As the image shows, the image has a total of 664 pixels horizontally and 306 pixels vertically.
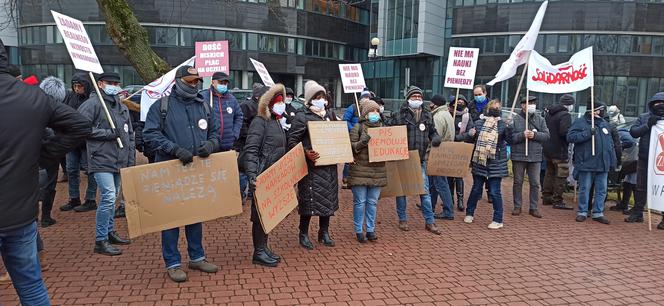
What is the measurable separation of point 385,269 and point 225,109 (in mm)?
3496

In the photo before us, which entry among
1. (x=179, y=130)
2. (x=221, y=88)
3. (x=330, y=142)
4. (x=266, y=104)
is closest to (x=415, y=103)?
(x=330, y=142)

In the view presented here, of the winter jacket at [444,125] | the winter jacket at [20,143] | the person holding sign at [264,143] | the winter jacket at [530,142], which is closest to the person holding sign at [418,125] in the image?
the winter jacket at [444,125]

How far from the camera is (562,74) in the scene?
823 centimetres

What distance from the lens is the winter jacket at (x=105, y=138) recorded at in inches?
221

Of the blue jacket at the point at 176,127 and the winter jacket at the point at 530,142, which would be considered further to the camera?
the winter jacket at the point at 530,142

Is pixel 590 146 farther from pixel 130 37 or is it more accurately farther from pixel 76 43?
pixel 130 37

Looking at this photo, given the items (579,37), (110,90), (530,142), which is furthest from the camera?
(579,37)

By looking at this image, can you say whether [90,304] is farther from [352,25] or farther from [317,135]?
[352,25]

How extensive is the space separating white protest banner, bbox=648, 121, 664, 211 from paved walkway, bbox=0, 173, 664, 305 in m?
0.52

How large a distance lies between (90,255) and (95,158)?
113 centimetres

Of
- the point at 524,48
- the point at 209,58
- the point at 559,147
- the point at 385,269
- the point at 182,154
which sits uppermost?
the point at 524,48

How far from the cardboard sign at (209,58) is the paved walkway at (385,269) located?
11.7 ft

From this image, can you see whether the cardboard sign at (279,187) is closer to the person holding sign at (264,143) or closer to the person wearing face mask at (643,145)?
the person holding sign at (264,143)

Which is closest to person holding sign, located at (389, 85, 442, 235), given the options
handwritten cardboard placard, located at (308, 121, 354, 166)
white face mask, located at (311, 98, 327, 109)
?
handwritten cardboard placard, located at (308, 121, 354, 166)
